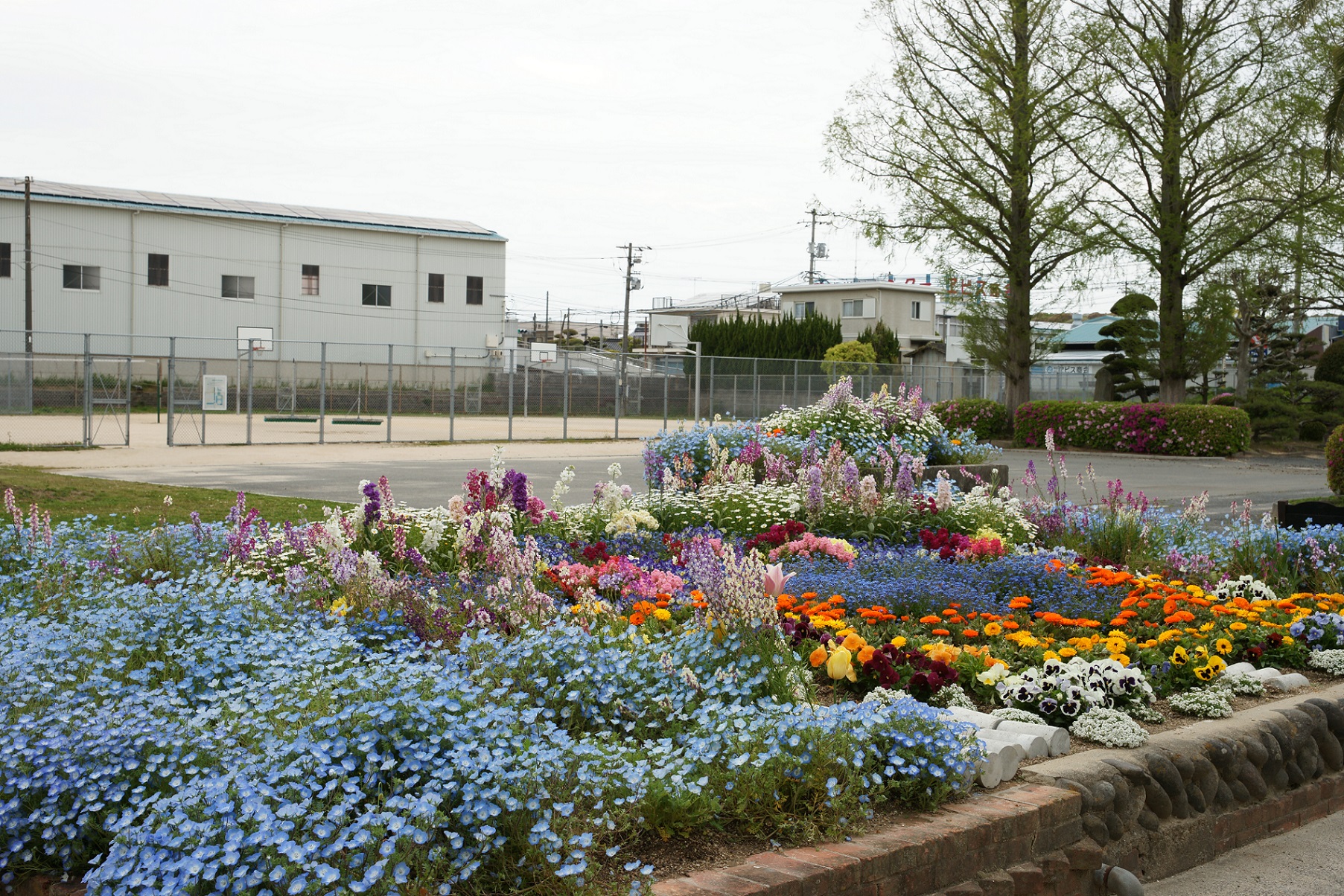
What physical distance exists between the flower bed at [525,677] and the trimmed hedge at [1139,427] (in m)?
20.9

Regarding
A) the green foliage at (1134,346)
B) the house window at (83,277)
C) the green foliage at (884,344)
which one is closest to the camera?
the green foliage at (1134,346)

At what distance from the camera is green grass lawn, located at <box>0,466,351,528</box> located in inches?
420

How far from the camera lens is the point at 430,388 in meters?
42.8

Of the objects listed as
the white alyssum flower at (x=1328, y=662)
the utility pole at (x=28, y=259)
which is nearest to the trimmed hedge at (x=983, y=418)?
the white alyssum flower at (x=1328, y=662)

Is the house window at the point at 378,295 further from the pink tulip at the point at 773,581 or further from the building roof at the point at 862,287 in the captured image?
the pink tulip at the point at 773,581

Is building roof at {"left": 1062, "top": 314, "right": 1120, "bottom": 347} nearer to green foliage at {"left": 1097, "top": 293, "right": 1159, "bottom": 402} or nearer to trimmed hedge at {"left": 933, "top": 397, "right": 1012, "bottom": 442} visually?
green foliage at {"left": 1097, "top": 293, "right": 1159, "bottom": 402}

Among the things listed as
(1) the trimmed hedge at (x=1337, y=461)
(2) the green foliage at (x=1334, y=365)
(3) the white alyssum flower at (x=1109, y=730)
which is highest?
(2) the green foliage at (x=1334, y=365)

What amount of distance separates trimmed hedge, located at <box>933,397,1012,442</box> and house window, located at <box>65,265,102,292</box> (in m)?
30.8

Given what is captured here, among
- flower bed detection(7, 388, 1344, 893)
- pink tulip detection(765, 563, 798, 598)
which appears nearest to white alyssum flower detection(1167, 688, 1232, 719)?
flower bed detection(7, 388, 1344, 893)

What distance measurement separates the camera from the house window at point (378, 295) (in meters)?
47.7

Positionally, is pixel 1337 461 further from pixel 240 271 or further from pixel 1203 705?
pixel 240 271

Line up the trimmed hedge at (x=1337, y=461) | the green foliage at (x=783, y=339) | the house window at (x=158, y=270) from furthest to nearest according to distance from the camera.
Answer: the green foliage at (x=783, y=339), the house window at (x=158, y=270), the trimmed hedge at (x=1337, y=461)

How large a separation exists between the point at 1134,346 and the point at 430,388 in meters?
24.5

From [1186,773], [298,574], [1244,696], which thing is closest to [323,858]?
[298,574]
